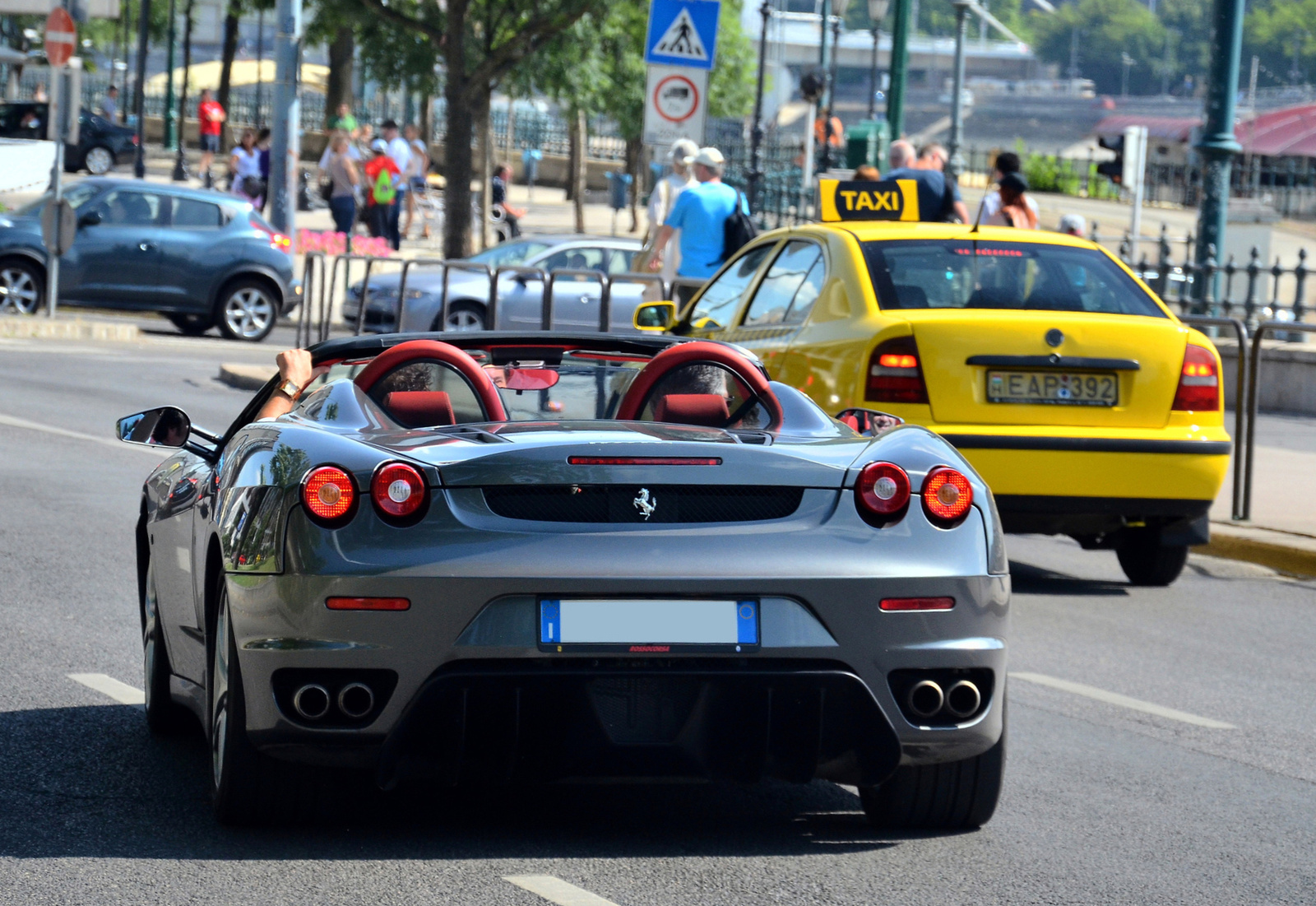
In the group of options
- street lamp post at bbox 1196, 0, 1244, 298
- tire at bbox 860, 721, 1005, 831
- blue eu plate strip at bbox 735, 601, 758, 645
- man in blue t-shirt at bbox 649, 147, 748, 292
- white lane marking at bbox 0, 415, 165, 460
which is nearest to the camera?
blue eu plate strip at bbox 735, 601, 758, 645

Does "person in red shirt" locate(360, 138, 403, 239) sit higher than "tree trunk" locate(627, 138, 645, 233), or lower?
lower

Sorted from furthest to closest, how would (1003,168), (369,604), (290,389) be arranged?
(1003,168)
(290,389)
(369,604)

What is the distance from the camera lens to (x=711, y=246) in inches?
630

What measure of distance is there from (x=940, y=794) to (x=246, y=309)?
63.1ft

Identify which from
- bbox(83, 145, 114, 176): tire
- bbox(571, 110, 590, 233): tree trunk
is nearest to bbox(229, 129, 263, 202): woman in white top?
bbox(571, 110, 590, 233): tree trunk

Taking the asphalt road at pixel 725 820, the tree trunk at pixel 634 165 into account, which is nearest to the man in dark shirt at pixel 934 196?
the asphalt road at pixel 725 820

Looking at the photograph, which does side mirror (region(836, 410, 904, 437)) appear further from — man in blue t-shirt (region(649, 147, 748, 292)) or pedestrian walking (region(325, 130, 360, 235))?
pedestrian walking (region(325, 130, 360, 235))

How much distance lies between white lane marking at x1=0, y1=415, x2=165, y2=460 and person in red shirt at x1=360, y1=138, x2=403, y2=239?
17804 mm

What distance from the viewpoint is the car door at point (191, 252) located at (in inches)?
905

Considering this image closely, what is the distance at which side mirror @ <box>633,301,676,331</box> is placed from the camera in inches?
391

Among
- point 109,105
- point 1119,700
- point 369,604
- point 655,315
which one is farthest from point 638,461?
point 109,105

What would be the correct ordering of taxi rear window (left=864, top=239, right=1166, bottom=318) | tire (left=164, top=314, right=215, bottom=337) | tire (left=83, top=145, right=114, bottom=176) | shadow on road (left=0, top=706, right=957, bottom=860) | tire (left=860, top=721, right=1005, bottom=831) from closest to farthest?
shadow on road (left=0, top=706, right=957, bottom=860), tire (left=860, top=721, right=1005, bottom=831), taxi rear window (left=864, top=239, right=1166, bottom=318), tire (left=164, top=314, right=215, bottom=337), tire (left=83, top=145, right=114, bottom=176)

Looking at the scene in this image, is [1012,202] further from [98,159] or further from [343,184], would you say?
[98,159]

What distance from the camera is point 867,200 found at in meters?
14.6
